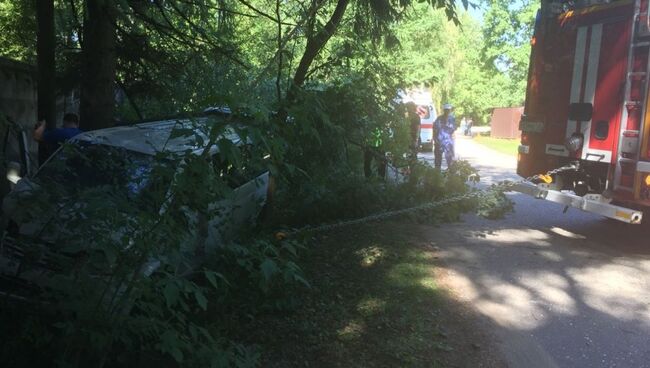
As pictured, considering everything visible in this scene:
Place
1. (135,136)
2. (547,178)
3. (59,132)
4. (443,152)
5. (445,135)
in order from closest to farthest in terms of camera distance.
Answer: (135,136)
(59,132)
(547,178)
(445,135)
(443,152)

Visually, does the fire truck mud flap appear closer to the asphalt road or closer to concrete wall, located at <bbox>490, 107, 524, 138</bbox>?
→ the asphalt road

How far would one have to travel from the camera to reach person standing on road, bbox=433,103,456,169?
13.7m

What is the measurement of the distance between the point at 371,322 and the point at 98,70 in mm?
4579

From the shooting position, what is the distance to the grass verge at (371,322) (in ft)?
13.6

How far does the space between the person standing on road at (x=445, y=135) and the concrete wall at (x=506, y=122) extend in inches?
1106

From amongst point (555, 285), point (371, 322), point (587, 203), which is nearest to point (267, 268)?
point (371, 322)

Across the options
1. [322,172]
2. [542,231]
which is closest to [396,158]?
[322,172]

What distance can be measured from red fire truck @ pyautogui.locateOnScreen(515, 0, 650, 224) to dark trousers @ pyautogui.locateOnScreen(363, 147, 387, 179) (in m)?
2.00

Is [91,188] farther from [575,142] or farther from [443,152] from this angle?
[443,152]

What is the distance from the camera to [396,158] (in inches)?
348

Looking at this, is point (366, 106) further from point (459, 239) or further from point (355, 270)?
point (355, 270)

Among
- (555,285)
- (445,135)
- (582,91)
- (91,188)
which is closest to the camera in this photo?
(91,188)

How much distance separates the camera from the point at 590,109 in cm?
717

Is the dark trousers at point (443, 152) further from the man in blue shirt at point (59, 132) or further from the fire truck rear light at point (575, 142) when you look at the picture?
the man in blue shirt at point (59, 132)
